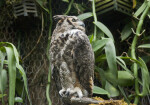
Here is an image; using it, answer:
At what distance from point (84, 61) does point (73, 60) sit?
67 millimetres

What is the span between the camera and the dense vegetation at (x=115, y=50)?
204 cm

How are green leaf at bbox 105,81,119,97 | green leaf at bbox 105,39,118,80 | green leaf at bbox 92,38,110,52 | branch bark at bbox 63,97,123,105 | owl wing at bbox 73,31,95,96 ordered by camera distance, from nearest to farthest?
branch bark at bbox 63,97,123,105 → owl wing at bbox 73,31,95,96 → green leaf at bbox 105,39,118,80 → green leaf at bbox 92,38,110,52 → green leaf at bbox 105,81,119,97

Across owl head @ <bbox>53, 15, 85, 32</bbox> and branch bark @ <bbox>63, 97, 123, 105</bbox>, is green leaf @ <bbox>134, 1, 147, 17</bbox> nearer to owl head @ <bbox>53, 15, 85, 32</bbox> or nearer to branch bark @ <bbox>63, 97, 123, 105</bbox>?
owl head @ <bbox>53, 15, 85, 32</bbox>

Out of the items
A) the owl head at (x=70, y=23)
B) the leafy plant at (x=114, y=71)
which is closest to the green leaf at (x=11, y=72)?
the owl head at (x=70, y=23)

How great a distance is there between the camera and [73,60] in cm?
159

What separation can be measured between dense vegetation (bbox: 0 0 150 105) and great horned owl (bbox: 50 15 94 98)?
1.40 feet

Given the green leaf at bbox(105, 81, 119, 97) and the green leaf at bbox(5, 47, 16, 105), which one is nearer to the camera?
the green leaf at bbox(5, 47, 16, 105)

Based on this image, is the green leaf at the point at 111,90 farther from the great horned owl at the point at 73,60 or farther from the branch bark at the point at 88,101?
the branch bark at the point at 88,101

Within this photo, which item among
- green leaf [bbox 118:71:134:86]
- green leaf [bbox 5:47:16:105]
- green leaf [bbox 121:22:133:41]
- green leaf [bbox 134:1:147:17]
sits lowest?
green leaf [bbox 118:71:134:86]

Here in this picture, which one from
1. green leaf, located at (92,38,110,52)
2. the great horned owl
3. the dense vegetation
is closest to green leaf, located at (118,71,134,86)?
the dense vegetation

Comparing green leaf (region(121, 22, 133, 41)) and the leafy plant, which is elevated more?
green leaf (region(121, 22, 133, 41))

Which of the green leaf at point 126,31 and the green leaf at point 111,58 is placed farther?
the green leaf at point 126,31

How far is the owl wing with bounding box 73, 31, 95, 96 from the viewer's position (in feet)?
5.12

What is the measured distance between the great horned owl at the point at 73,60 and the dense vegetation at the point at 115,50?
0.43 metres
